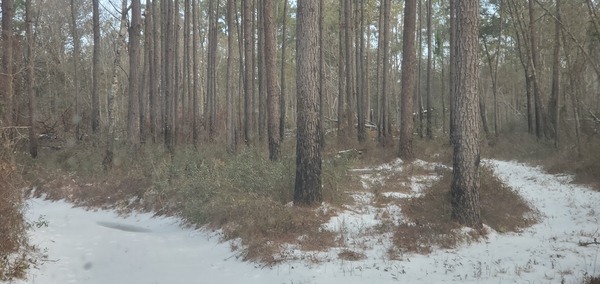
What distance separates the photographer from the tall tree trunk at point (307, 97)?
8.86m

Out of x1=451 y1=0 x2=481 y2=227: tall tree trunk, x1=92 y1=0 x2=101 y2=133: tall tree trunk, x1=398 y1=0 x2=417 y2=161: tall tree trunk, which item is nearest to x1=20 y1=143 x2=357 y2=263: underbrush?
x1=451 y1=0 x2=481 y2=227: tall tree trunk

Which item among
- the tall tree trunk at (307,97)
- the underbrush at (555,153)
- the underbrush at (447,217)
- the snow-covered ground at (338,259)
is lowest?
the snow-covered ground at (338,259)

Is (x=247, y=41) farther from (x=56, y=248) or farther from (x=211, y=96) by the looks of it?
(x=56, y=248)

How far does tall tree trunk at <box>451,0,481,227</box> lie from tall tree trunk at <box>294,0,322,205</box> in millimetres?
2649

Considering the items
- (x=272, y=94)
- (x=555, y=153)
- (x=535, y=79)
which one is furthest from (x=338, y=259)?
(x=535, y=79)

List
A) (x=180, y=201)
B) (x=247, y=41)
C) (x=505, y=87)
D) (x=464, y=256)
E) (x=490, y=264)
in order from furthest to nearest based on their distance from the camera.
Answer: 1. (x=505, y=87)
2. (x=247, y=41)
3. (x=180, y=201)
4. (x=464, y=256)
5. (x=490, y=264)

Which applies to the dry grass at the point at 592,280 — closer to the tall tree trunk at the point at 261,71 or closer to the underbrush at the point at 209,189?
the underbrush at the point at 209,189

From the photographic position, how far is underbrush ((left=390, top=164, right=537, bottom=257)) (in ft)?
24.3

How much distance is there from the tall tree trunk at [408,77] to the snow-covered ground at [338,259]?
510 cm

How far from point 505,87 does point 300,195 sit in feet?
136

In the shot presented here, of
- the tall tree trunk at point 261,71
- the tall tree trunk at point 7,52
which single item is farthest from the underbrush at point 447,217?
the tall tree trunk at point 7,52

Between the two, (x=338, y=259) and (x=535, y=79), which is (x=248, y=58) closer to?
(x=338, y=259)

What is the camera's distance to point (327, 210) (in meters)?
9.05

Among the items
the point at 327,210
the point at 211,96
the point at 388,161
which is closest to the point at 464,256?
the point at 327,210
